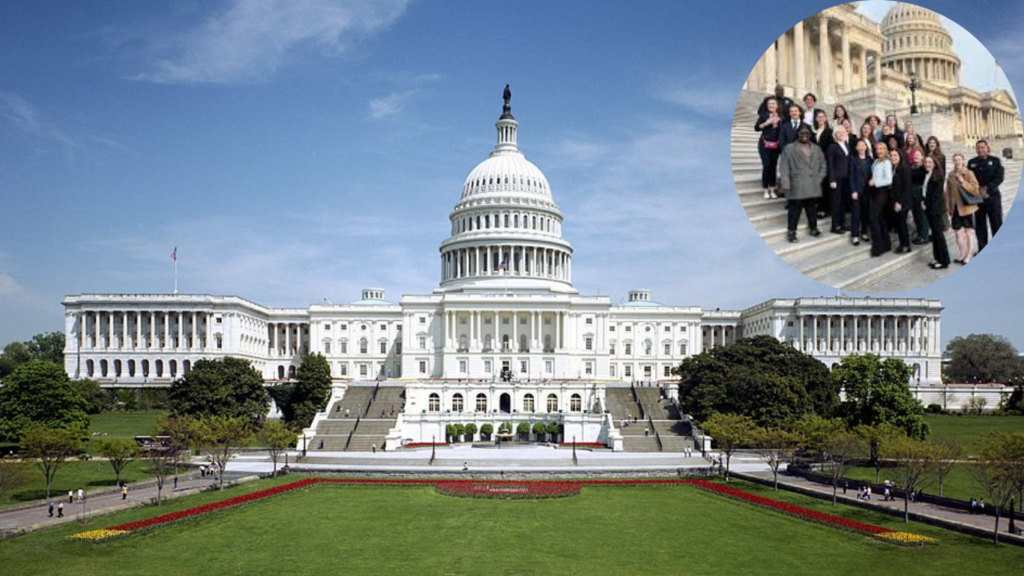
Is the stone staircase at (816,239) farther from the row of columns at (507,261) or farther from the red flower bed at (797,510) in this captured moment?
the row of columns at (507,261)

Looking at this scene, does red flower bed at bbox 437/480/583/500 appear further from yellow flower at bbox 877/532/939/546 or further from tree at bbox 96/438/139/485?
yellow flower at bbox 877/532/939/546

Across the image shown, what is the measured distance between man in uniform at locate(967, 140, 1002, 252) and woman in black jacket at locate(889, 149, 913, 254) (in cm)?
75

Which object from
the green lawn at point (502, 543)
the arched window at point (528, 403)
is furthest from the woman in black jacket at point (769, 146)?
the arched window at point (528, 403)

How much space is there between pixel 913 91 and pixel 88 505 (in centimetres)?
4647

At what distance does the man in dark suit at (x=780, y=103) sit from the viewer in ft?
34.1

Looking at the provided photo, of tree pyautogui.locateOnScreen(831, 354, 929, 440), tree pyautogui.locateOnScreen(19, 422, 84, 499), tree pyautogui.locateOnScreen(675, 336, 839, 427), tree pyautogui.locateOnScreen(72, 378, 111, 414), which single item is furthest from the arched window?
tree pyautogui.locateOnScreen(19, 422, 84, 499)

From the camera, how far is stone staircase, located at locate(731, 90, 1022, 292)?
1004 cm

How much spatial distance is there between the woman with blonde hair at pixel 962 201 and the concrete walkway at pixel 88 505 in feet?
129

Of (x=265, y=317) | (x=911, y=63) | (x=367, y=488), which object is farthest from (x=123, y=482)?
(x=265, y=317)

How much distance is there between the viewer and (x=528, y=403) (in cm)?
10144

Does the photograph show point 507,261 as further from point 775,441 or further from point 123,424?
point 775,441

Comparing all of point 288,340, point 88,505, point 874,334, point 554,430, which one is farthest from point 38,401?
point 874,334

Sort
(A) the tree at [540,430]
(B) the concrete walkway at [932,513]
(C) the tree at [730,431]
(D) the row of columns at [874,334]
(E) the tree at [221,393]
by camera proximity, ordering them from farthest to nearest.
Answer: (D) the row of columns at [874,334], (A) the tree at [540,430], (E) the tree at [221,393], (C) the tree at [730,431], (B) the concrete walkway at [932,513]

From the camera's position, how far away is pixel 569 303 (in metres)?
123
